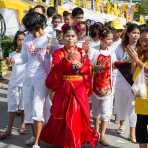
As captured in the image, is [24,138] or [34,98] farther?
[24,138]

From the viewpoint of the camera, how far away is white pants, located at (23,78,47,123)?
636cm

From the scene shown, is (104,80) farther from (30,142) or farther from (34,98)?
(30,142)

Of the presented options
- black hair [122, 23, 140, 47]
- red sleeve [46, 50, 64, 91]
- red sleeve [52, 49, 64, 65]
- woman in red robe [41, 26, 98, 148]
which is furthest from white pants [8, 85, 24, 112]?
black hair [122, 23, 140, 47]

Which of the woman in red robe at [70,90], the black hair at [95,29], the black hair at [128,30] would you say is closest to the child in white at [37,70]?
the woman in red robe at [70,90]

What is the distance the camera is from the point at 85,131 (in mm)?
6293

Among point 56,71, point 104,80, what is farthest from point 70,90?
point 104,80

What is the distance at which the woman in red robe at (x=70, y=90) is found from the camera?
6.09 meters

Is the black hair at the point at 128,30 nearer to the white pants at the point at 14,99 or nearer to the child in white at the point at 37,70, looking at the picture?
the child in white at the point at 37,70

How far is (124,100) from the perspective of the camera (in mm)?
7438

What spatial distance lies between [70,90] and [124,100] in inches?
60.5

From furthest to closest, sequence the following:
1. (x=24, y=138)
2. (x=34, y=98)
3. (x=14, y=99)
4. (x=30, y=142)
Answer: (x=14, y=99) → (x=24, y=138) → (x=30, y=142) → (x=34, y=98)

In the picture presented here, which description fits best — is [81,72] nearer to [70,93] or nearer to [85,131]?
[70,93]

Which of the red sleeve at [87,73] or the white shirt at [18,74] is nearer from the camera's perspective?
the red sleeve at [87,73]

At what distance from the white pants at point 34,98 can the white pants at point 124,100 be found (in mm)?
1474
